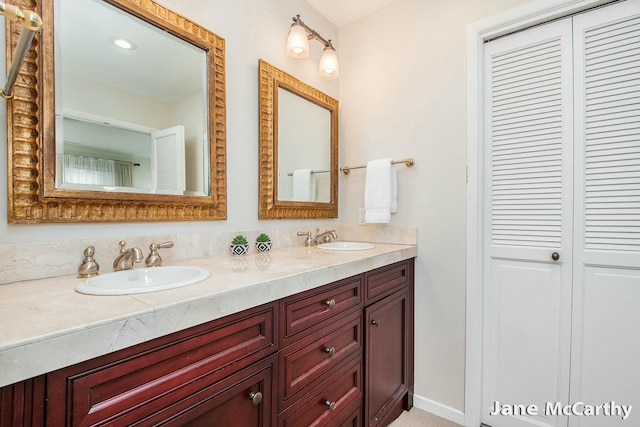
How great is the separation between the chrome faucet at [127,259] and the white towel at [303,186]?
955mm

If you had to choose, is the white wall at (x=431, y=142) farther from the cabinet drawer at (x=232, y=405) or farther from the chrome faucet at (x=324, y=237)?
the cabinet drawer at (x=232, y=405)

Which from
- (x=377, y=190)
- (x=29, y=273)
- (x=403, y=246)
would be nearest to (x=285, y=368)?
(x=29, y=273)

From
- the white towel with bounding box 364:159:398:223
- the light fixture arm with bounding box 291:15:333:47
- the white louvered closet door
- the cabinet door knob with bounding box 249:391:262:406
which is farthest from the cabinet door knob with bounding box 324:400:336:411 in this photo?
the light fixture arm with bounding box 291:15:333:47

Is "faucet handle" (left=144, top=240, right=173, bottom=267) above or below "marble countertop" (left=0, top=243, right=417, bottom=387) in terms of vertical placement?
above

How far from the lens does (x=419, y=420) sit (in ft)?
5.63

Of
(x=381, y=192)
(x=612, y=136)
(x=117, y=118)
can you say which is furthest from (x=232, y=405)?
(x=612, y=136)

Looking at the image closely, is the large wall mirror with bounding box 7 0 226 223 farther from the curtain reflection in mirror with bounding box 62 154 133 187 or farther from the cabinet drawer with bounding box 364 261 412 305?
the cabinet drawer with bounding box 364 261 412 305

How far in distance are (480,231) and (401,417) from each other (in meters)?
1.13

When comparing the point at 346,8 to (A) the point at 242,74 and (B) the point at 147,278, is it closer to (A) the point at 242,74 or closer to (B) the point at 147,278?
(A) the point at 242,74

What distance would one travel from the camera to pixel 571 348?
1472 mm

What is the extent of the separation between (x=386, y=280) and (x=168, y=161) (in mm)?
1162

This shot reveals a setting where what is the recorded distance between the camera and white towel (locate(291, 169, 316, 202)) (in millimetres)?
1914

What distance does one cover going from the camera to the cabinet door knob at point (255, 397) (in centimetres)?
89

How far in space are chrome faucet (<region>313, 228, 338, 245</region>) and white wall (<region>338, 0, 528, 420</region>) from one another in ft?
1.35
